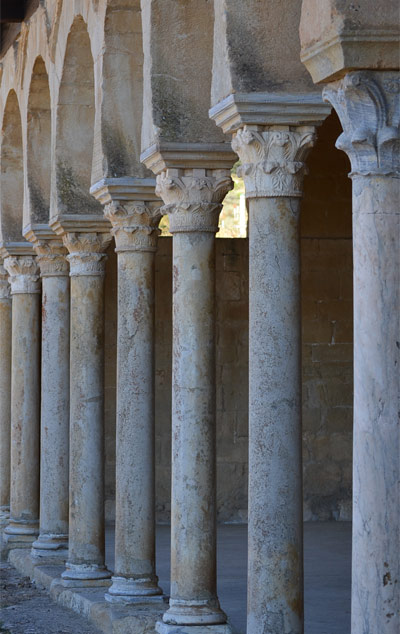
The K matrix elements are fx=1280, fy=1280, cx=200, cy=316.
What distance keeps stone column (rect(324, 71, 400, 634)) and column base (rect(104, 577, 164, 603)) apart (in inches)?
166

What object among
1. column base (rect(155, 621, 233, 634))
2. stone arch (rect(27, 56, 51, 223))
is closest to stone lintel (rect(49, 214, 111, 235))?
stone arch (rect(27, 56, 51, 223))

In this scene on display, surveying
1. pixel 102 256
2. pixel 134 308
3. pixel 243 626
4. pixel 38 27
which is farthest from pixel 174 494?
pixel 38 27

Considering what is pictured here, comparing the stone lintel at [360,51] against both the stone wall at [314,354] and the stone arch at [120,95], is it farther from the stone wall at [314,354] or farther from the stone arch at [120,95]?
the stone wall at [314,354]

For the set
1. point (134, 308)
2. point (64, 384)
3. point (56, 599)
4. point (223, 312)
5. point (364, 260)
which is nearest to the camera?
point (364, 260)

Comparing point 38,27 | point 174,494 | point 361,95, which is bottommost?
point 174,494

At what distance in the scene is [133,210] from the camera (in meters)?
9.07

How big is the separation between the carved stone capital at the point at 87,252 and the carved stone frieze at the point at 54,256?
50.7 inches

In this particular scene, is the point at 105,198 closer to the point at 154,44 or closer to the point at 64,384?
the point at 154,44

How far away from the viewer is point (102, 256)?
34.1ft

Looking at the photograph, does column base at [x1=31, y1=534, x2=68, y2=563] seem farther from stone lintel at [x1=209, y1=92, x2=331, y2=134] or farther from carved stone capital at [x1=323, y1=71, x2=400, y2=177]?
carved stone capital at [x1=323, y1=71, x2=400, y2=177]

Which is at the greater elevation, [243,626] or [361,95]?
[361,95]

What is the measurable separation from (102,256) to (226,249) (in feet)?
12.0

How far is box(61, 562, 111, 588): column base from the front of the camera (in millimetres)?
10133

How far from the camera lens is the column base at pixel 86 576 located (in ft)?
33.2
